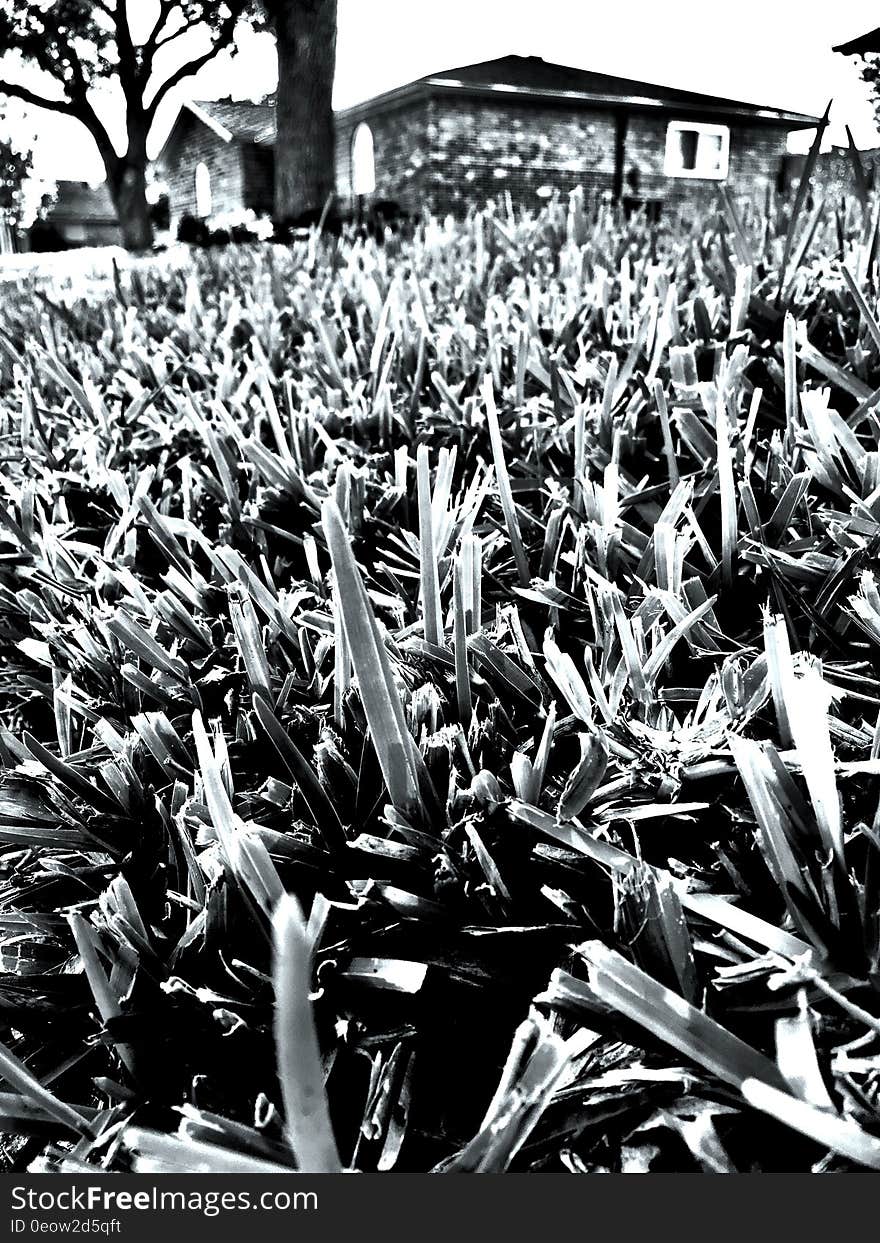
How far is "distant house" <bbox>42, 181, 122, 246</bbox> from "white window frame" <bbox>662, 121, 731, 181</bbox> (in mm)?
37307

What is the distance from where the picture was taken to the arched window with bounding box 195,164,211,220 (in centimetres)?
3284

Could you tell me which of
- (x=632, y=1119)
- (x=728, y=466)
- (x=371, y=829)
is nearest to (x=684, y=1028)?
(x=632, y=1119)

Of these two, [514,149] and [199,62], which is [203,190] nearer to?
[199,62]

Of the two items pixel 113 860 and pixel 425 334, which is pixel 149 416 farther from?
pixel 113 860

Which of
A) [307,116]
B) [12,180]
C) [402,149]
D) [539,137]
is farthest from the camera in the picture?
[12,180]

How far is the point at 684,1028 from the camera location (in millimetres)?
419

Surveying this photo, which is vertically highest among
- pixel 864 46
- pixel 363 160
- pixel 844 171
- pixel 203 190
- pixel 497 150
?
pixel 203 190

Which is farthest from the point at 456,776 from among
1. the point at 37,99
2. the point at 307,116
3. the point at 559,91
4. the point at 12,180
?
the point at 12,180

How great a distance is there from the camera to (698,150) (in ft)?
82.6

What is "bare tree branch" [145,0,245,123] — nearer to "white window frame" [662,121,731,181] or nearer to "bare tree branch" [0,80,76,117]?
"bare tree branch" [0,80,76,117]

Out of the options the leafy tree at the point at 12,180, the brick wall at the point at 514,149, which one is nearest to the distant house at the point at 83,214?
the leafy tree at the point at 12,180

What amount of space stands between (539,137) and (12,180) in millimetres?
34503

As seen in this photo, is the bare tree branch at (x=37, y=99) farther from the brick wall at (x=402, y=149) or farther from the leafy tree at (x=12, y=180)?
the leafy tree at (x=12, y=180)

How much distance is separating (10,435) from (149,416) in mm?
202
